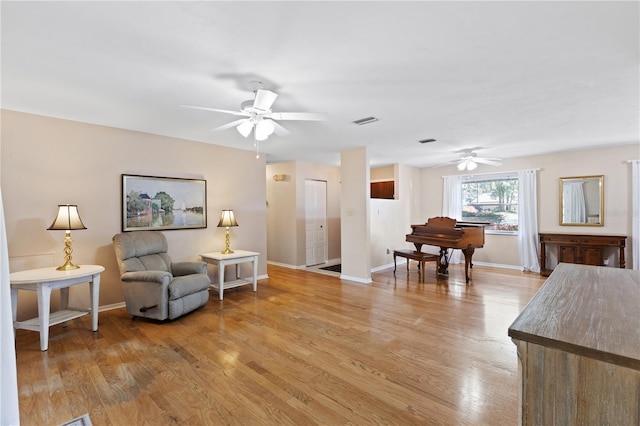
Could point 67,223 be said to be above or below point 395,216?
above

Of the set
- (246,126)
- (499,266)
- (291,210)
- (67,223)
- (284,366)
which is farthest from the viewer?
(291,210)

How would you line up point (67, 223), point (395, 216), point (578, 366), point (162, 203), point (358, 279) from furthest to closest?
point (395, 216)
point (358, 279)
point (162, 203)
point (67, 223)
point (578, 366)

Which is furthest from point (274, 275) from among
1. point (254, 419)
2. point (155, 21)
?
point (155, 21)

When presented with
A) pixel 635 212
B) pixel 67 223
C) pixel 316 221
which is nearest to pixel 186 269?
pixel 67 223

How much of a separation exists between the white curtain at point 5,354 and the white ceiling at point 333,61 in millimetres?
1484

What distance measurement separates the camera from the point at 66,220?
10.1ft

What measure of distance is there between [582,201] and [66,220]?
809cm

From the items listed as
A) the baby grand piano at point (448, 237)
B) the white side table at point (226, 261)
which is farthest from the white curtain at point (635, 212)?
the white side table at point (226, 261)

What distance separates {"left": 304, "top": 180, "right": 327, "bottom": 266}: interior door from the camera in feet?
21.8

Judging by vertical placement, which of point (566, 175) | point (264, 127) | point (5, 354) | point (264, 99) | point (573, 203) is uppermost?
point (264, 99)

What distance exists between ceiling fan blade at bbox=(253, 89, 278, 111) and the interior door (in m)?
4.13

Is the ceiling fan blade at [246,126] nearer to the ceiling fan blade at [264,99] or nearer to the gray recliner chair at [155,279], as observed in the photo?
the ceiling fan blade at [264,99]

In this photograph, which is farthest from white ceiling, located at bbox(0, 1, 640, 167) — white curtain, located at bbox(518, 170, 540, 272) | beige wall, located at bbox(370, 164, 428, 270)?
beige wall, located at bbox(370, 164, 428, 270)

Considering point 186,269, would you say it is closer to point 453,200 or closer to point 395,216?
point 395,216
